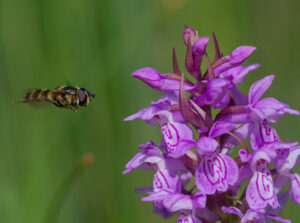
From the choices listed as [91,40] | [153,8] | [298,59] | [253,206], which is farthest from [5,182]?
[298,59]

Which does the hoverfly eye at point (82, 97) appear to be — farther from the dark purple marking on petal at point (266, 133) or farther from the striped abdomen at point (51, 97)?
the dark purple marking on petal at point (266, 133)

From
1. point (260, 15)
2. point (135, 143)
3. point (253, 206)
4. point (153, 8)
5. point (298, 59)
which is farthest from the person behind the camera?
point (260, 15)

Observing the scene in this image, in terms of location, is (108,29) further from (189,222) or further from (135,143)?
(189,222)

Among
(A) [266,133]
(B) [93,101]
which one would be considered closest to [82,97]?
(A) [266,133]

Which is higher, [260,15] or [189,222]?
[260,15]

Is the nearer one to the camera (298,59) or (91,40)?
(91,40)

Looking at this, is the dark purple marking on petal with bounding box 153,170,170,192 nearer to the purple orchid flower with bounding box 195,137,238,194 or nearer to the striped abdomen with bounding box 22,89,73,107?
the purple orchid flower with bounding box 195,137,238,194

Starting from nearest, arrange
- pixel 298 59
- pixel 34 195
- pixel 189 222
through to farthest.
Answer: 1. pixel 189 222
2. pixel 34 195
3. pixel 298 59
